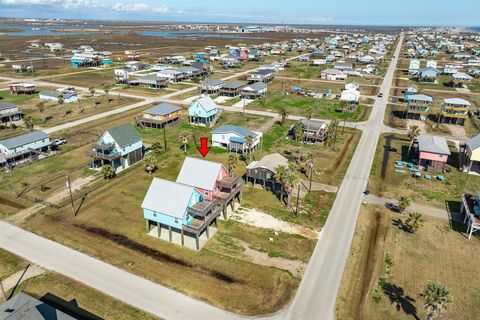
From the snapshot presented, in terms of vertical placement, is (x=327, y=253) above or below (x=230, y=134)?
below

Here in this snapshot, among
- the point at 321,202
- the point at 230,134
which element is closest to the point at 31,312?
the point at 321,202

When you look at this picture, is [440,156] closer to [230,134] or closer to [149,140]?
[230,134]

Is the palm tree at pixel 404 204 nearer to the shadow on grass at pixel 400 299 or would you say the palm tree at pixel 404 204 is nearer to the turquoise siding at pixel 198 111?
the shadow on grass at pixel 400 299

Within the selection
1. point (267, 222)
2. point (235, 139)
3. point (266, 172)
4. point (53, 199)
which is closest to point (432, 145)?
point (266, 172)

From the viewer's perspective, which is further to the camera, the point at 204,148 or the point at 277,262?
the point at 204,148

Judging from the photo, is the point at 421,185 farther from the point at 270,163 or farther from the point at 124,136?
the point at 124,136

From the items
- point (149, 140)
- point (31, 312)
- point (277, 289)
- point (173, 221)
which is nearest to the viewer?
point (31, 312)

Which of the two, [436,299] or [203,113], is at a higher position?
[203,113]

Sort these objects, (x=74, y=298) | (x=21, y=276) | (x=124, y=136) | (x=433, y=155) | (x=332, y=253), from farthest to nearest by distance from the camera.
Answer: (x=433, y=155) < (x=124, y=136) < (x=332, y=253) < (x=21, y=276) < (x=74, y=298)
